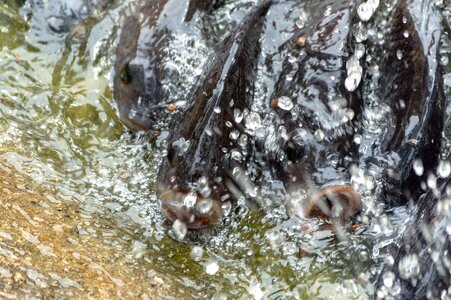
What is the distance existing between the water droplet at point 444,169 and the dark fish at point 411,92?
0.04 metres

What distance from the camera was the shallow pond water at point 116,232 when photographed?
3863mm

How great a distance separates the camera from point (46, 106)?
223 inches

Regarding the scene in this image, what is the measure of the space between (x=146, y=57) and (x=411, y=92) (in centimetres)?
199

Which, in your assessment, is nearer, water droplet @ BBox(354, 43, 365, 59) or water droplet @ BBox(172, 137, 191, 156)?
water droplet @ BBox(172, 137, 191, 156)

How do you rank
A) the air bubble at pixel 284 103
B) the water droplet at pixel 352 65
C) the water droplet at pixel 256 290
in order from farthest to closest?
the water droplet at pixel 352 65
the air bubble at pixel 284 103
the water droplet at pixel 256 290

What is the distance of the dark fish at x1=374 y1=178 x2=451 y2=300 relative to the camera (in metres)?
3.90

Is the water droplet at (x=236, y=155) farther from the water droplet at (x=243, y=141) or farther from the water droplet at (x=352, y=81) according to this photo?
the water droplet at (x=352, y=81)

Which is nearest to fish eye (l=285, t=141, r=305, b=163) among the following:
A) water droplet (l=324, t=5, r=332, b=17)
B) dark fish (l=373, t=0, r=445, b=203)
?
dark fish (l=373, t=0, r=445, b=203)

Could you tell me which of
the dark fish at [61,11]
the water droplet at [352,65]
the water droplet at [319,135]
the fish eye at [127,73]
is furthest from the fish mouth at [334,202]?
the dark fish at [61,11]

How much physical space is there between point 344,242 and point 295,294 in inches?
20.6

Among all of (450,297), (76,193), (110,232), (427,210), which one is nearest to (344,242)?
(427,210)

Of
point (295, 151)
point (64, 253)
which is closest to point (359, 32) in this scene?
point (295, 151)

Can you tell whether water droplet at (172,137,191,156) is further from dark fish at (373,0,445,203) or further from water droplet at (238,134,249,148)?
dark fish at (373,0,445,203)

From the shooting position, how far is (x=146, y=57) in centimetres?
579
